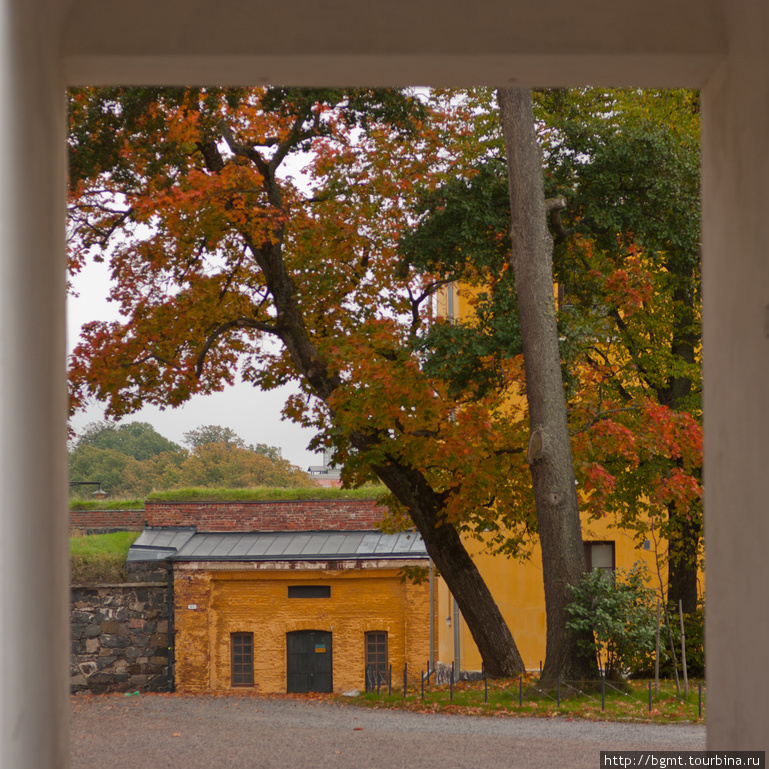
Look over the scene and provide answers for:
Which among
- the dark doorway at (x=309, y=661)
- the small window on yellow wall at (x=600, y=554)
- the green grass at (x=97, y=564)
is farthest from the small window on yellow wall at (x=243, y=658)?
the small window on yellow wall at (x=600, y=554)

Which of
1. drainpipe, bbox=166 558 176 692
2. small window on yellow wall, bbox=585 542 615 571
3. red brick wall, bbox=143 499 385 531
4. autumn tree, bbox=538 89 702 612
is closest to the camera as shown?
autumn tree, bbox=538 89 702 612

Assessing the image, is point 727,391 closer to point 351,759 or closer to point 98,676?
point 351,759

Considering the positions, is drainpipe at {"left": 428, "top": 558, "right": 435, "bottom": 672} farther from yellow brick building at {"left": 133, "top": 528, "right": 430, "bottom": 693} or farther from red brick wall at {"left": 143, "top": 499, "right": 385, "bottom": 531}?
red brick wall at {"left": 143, "top": 499, "right": 385, "bottom": 531}

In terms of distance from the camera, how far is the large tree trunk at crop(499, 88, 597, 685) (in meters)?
10.3

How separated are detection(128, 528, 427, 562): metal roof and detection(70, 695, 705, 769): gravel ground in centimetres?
965

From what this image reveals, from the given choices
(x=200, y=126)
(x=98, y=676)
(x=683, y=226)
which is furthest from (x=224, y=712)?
(x=98, y=676)

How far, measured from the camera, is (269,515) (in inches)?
864

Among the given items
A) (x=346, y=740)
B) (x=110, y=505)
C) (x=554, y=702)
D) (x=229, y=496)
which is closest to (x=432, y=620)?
(x=229, y=496)

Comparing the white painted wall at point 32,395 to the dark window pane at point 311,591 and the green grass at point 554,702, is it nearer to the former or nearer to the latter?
the green grass at point 554,702

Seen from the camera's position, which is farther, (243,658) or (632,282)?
(243,658)

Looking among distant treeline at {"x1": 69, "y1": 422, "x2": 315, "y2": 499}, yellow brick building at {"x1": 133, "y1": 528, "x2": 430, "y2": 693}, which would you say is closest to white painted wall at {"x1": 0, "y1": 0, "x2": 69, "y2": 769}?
yellow brick building at {"x1": 133, "y1": 528, "x2": 430, "y2": 693}

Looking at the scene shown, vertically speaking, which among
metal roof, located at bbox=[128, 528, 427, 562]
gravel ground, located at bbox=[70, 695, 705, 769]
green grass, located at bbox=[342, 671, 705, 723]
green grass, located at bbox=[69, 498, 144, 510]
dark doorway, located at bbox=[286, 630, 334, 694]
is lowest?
dark doorway, located at bbox=[286, 630, 334, 694]

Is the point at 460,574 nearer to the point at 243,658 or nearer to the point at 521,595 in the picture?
the point at 521,595

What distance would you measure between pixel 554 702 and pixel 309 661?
36.9 feet
